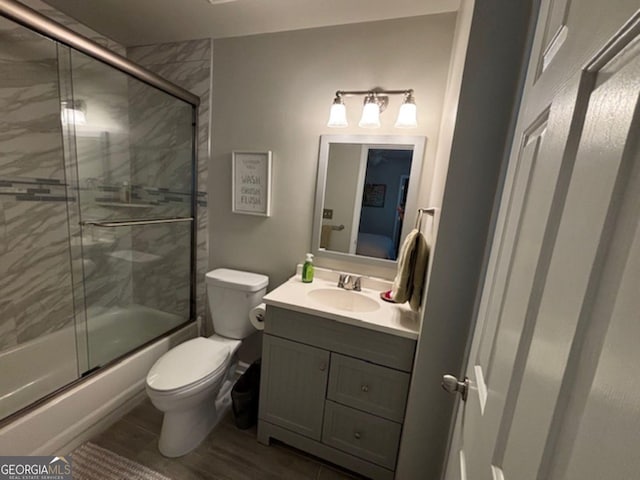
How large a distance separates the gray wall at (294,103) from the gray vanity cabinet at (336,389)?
547mm

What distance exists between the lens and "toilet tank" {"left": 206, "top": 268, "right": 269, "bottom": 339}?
5.77 ft

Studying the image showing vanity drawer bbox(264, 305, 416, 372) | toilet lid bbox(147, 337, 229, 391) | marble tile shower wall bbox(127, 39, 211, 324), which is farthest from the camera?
marble tile shower wall bbox(127, 39, 211, 324)

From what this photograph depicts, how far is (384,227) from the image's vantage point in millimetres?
1642

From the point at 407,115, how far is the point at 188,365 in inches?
68.8

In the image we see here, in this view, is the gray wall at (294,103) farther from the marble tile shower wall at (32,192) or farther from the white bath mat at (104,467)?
the white bath mat at (104,467)

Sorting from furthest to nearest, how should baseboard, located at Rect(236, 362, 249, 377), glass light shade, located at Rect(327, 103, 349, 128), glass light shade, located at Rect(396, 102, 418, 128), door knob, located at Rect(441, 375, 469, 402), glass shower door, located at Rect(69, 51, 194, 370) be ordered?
baseboard, located at Rect(236, 362, 249, 377)
glass shower door, located at Rect(69, 51, 194, 370)
glass light shade, located at Rect(327, 103, 349, 128)
glass light shade, located at Rect(396, 102, 418, 128)
door knob, located at Rect(441, 375, 469, 402)

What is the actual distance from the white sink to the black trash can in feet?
2.06

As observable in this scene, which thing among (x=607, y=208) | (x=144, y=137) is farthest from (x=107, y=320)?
(x=607, y=208)

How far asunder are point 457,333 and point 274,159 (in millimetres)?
1429

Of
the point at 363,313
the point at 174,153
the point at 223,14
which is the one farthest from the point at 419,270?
the point at 174,153

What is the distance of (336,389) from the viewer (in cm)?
133

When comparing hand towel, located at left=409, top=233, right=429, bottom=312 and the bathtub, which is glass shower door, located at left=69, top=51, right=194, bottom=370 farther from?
hand towel, located at left=409, top=233, right=429, bottom=312

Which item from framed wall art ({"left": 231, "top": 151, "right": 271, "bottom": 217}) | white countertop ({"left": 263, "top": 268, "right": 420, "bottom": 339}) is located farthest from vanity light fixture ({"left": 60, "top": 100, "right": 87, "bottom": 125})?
white countertop ({"left": 263, "top": 268, "right": 420, "bottom": 339})

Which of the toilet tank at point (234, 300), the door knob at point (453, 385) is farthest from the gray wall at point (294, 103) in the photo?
the door knob at point (453, 385)
